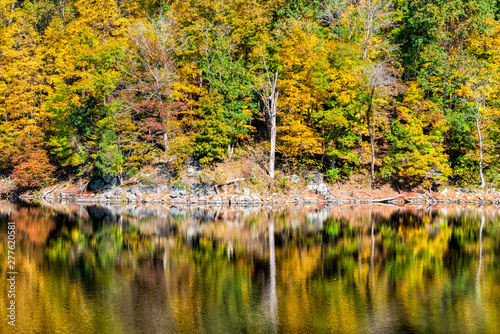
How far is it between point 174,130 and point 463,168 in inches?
1076

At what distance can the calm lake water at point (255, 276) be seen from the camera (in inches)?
409

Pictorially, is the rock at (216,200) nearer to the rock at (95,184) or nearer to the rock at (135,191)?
the rock at (135,191)

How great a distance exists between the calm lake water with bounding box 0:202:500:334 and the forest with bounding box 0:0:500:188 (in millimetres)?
13914

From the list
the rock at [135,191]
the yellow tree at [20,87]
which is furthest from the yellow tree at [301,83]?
the yellow tree at [20,87]

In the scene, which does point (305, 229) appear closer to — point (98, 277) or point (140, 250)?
point (140, 250)

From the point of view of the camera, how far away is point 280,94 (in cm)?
4231

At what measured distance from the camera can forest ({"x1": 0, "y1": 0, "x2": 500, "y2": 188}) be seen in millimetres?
38750

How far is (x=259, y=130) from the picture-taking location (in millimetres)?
45750

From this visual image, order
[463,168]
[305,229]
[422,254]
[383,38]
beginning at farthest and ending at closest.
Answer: [383,38]
[463,168]
[305,229]
[422,254]

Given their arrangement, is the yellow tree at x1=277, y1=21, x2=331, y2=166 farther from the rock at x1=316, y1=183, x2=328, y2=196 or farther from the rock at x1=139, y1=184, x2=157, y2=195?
the rock at x1=139, y1=184, x2=157, y2=195

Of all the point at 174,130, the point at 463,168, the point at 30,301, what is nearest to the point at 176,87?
the point at 174,130

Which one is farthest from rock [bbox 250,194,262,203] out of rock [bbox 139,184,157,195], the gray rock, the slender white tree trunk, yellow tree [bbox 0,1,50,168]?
yellow tree [bbox 0,1,50,168]

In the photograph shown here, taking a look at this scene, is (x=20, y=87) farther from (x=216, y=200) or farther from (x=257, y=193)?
(x=257, y=193)

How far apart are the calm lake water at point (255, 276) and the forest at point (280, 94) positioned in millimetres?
13914
